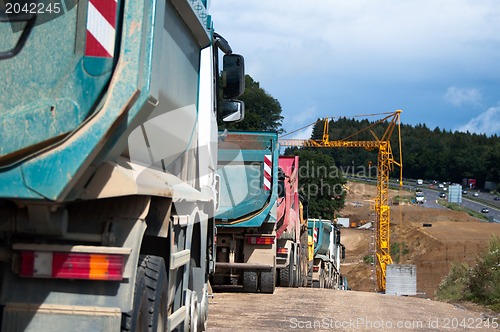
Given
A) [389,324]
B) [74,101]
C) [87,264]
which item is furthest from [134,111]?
[389,324]

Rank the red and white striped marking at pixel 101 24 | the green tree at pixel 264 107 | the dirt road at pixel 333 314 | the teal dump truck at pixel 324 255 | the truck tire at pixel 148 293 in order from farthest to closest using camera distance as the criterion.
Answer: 1. the green tree at pixel 264 107
2. the teal dump truck at pixel 324 255
3. the dirt road at pixel 333 314
4. the truck tire at pixel 148 293
5. the red and white striped marking at pixel 101 24

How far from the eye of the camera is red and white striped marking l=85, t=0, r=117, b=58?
3824mm

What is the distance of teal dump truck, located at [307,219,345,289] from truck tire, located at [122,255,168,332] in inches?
710

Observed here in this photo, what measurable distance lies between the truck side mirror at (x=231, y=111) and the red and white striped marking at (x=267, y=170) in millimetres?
5496

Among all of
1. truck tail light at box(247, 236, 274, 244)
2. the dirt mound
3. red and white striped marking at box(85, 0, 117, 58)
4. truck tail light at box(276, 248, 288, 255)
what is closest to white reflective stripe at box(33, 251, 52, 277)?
red and white striped marking at box(85, 0, 117, 58)

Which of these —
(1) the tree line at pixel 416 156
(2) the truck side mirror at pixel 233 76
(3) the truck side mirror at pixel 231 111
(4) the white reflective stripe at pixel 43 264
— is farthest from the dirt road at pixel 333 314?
(1) the tree line at pixel 416 156

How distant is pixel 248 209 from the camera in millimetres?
13555

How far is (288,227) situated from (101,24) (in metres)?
12.7

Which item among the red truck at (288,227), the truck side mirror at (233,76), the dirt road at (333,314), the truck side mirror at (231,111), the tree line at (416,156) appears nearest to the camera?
the truck side mirror at (233,76)

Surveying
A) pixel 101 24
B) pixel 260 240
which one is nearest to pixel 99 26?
pixel 101 24

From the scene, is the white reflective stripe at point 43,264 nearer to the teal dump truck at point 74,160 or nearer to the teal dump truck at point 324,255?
the teal dump truck at point 74,160

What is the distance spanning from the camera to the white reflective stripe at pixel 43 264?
386 cm

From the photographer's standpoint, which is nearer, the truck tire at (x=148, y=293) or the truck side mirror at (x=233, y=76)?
the truck tire at (x=148, y=293)

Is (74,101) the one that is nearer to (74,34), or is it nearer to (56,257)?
(74,34)
